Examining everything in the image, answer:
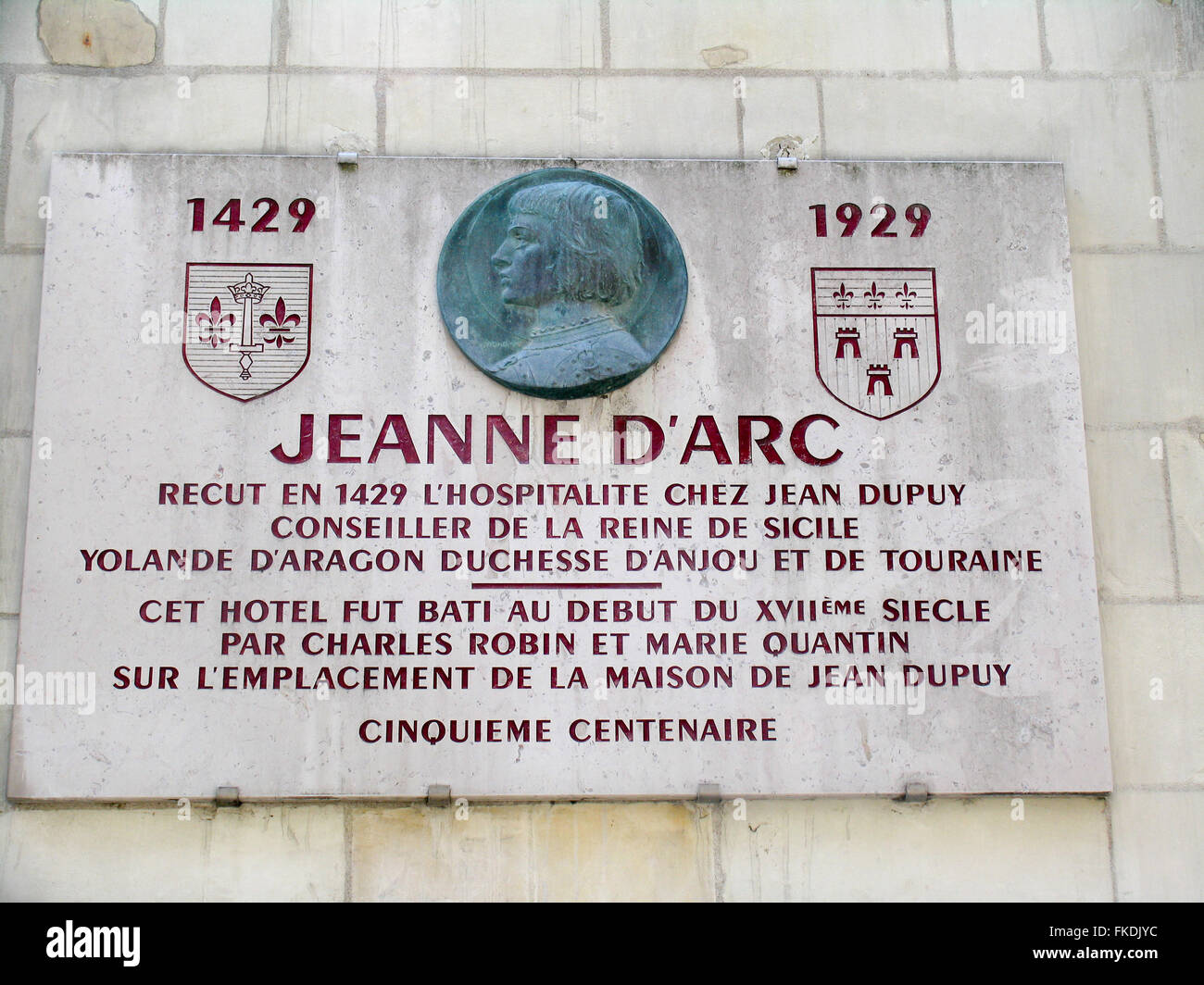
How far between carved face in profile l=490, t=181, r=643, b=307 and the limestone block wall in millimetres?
515

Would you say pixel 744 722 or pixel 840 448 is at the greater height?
pixel 840 448

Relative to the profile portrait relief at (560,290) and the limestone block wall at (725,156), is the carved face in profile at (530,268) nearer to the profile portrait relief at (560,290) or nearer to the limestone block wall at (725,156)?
the profile portrait relief at (560,290)

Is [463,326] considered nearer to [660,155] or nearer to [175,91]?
[660,155]

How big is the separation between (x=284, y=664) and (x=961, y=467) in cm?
293

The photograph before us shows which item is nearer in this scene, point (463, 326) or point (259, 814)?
point (259, 814)

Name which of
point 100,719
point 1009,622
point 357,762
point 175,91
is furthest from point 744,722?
point 175,91

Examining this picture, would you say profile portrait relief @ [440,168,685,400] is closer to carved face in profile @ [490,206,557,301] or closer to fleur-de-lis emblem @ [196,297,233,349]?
carved face in profile @ [490,206,557,301]

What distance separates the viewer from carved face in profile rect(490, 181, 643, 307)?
589 cm

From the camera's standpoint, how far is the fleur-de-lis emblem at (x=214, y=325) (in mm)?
5879

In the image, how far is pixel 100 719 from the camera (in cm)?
547

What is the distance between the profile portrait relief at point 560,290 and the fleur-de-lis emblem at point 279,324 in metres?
0.65

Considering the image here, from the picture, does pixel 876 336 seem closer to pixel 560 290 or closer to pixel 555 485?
pixel 560 290

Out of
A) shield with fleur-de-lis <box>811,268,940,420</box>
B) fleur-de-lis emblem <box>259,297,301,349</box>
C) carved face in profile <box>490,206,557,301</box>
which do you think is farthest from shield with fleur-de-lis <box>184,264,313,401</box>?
shield with fleur-de-lis <box>811,268,940,420</box>
